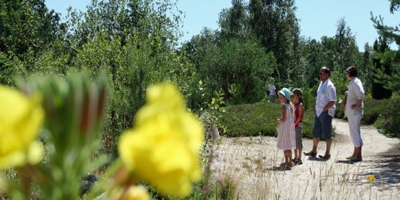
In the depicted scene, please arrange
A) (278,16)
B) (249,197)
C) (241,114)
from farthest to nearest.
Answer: (278,16) < (241,114) < (249,197)

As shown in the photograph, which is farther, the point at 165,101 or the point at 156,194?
the point at 156,194

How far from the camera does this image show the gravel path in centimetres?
552

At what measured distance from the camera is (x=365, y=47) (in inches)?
1395

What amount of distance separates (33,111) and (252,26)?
36.1 m

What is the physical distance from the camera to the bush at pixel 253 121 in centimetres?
1253

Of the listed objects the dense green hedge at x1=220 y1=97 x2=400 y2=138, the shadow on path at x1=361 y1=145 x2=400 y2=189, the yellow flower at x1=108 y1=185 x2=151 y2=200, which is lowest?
the yellow flower at x1=108 y1=185 x2=151 y2=200

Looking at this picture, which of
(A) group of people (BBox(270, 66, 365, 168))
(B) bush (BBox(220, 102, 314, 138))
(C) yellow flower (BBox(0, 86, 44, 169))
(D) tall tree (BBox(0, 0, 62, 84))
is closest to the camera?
(C) yellow flower (BBox(0, 86, 44, 169))

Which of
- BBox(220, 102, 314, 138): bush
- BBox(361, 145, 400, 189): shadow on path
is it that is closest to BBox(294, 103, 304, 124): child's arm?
BBox(361, 145, 400, 189): shadow on path

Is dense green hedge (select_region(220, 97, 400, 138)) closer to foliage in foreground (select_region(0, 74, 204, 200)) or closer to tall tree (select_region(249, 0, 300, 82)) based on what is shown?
foliage in foreground (select_region(0, 74, 204, 200))

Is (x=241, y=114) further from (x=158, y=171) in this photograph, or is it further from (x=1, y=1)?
(x=158, y=171)

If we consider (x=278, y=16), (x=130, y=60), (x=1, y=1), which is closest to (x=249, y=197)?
(x=130, y=60)

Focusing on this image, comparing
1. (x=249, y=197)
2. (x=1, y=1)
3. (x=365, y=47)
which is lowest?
(x=249, y=197)

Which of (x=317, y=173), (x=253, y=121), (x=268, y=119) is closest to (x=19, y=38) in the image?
(x=253, y=121)

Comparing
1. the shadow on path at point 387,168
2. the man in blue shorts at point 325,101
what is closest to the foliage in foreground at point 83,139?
the shadow on path at point 387,168
